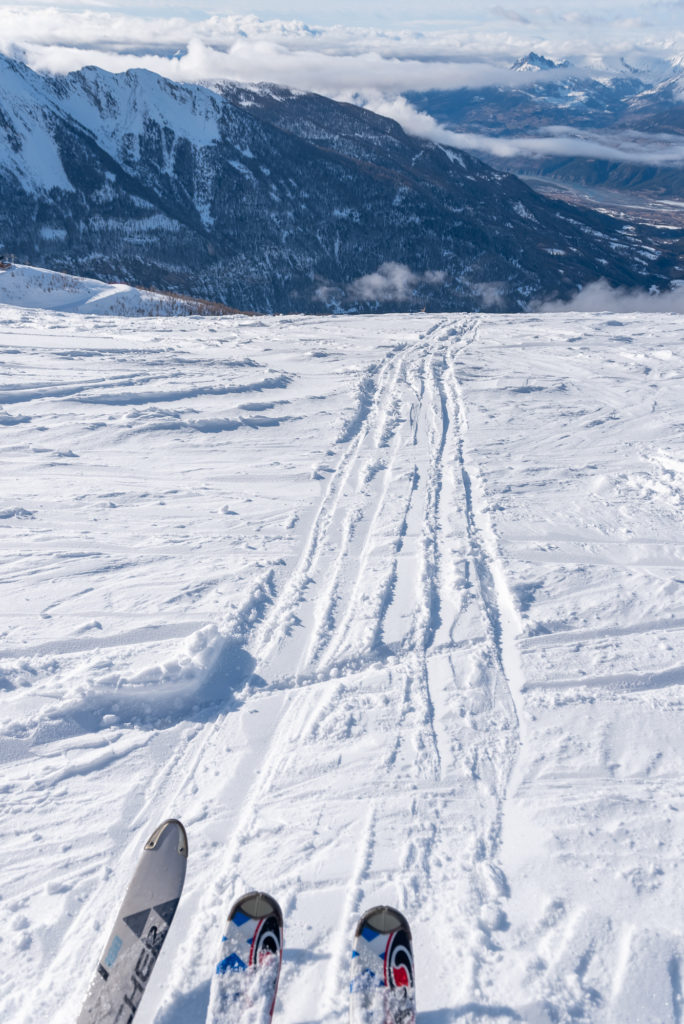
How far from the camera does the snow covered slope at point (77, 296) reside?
24.1m

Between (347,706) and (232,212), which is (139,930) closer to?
(347,706)

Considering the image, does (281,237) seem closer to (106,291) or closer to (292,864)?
(106,291)

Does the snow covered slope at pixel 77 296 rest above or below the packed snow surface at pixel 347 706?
above

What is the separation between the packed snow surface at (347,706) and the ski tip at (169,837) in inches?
4.2

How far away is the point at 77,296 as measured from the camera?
2558 centimetres

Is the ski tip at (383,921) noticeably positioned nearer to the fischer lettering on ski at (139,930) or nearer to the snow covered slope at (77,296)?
the fischer lettering on ski at (139,930)

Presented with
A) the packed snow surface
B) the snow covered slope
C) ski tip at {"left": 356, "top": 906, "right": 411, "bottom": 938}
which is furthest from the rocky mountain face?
ski tip at {"left": 356, "top": 906, "right": 411, "bottom": 938}

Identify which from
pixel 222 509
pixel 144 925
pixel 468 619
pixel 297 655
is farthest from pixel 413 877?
pixel 222 509

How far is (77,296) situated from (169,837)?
26989mm

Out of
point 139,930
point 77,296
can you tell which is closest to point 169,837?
point 139,930

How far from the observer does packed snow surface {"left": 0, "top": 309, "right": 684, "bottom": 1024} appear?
3.51 meters

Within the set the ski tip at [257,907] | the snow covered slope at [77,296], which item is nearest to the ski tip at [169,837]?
the ski tip at [257,907]

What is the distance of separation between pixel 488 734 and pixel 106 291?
1097 inches

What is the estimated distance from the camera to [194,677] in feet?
17.9
